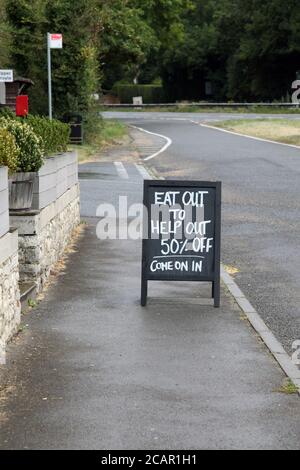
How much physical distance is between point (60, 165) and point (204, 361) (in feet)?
16.8

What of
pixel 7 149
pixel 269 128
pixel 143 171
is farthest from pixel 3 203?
pixel 269 128

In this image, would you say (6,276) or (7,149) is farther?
(7,149)

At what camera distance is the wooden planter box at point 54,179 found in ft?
31.3

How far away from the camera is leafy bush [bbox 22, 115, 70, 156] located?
37.8ft

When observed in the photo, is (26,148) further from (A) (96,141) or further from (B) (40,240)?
(A) (96,141)

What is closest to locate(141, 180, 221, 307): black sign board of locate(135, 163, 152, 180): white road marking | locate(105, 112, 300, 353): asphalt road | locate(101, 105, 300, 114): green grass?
locate(105, 112, 300, 353): asphalt road

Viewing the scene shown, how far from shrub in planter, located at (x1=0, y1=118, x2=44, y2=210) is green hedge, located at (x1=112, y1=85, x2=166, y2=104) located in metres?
83.2

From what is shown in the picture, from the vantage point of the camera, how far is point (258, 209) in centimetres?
1636

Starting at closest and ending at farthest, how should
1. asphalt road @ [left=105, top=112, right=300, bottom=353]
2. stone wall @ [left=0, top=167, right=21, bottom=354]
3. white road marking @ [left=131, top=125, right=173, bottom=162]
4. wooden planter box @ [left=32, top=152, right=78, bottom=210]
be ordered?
1. stone wall @ [left=0, top=167, right=21, bottom=354]
2. wooden planter box @ [left=32, top=152, right=78, bottom=210]
3. asphalt road @ [left=105, top=112, right=300, bottom=353]
4. white road marking @ [left=131, top=125, right=173, bottom=162]

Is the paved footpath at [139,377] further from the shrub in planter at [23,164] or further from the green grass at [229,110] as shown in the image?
the green grass at [229,110]

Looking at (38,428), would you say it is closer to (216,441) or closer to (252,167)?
(216,441)

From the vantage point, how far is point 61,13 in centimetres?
2880

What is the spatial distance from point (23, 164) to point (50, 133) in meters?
2.75

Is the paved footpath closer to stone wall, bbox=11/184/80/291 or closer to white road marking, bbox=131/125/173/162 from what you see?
stone wall, bbox=11/184/80/291
